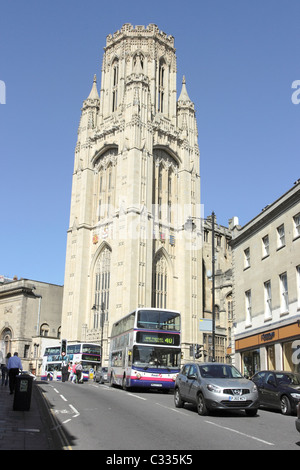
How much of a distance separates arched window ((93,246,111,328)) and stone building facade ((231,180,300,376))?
28.4 meters

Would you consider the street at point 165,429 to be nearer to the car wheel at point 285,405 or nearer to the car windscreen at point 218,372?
the car wheel at point 285,405

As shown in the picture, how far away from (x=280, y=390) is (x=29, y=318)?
53296 mm

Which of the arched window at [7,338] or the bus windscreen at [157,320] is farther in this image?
the arched window at [7,338]

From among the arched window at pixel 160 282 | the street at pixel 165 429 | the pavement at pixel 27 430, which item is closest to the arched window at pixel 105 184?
the arched window at pixel 160 282

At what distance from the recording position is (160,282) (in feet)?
190

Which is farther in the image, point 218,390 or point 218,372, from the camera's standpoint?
point 218,372

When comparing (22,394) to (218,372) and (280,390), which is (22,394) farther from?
(280,390)

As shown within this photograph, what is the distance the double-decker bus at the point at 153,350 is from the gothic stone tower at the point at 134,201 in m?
27.1

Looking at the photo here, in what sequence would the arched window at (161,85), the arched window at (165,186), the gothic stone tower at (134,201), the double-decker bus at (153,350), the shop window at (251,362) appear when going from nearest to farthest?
the double-decker bus at (153,350) → the shop window at (251,362) → the gothic stone tower at (134,201) → the arched window at (165,186) → the arched window at (161,85)

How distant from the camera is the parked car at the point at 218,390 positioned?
1316cm

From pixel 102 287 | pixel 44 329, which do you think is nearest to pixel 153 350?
pixel 102 287

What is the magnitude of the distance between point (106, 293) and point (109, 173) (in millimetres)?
15641
